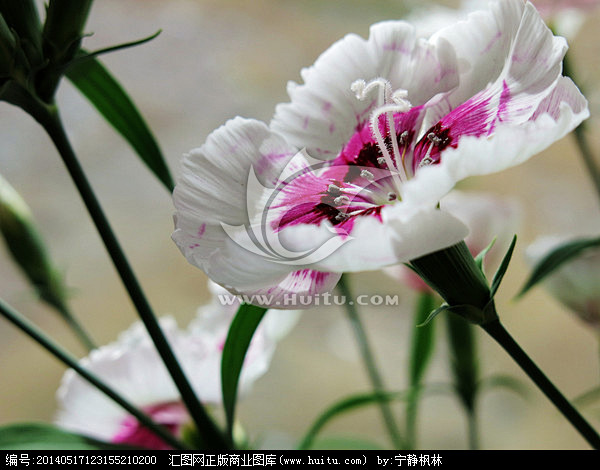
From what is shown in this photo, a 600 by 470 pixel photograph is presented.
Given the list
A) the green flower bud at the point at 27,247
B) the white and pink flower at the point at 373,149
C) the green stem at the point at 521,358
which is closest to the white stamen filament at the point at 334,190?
the white and pink flower at the point at 373,149

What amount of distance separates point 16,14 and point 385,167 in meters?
0.22

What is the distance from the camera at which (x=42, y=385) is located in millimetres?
1410

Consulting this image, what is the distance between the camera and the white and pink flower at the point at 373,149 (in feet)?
0.83

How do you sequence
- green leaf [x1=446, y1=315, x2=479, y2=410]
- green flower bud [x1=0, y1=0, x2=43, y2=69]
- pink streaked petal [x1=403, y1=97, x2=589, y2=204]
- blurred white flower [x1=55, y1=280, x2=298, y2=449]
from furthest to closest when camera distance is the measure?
green leaf [x1=446, y1=315, x2=479, y2=410], blurred white flower [x1=55, y1=280, x2=298, y2=449], green flower bud [x1=0, y1=0, x2=43, y2=69], pink streaked petal [x1=403, y1=97, x2=589, y2=204]

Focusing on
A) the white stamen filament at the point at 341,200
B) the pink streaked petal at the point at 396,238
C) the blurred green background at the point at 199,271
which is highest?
the pink streaked petal at the point at 396,238

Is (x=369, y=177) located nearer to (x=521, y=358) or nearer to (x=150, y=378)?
(x=521, y=358)

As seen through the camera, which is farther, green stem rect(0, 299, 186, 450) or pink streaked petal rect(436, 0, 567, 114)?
green stem rect(0, 299, 186, 450)

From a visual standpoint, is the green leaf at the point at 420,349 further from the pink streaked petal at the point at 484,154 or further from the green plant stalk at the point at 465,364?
the pink streaked petal at the point at 484,154

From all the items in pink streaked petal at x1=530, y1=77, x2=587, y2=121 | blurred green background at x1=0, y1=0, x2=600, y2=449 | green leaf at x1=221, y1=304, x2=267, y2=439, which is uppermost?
pink streaked petal at x1=530, y1=77, x2=587, y2=121

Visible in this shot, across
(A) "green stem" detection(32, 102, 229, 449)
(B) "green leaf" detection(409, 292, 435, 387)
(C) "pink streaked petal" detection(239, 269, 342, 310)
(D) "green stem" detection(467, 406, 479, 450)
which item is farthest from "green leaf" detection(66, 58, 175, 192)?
(D) "green stem" detection(467, 406, 479, 450)

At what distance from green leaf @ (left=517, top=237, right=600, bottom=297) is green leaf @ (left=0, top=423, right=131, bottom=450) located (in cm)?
30

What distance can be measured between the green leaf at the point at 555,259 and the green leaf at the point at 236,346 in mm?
171

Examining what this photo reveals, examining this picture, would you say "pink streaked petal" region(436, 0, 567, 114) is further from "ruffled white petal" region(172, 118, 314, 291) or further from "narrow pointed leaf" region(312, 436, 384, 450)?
"narrow pointed leaf" region(312, 436, 384, 450)

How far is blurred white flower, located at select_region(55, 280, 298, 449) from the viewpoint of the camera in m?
0.51
